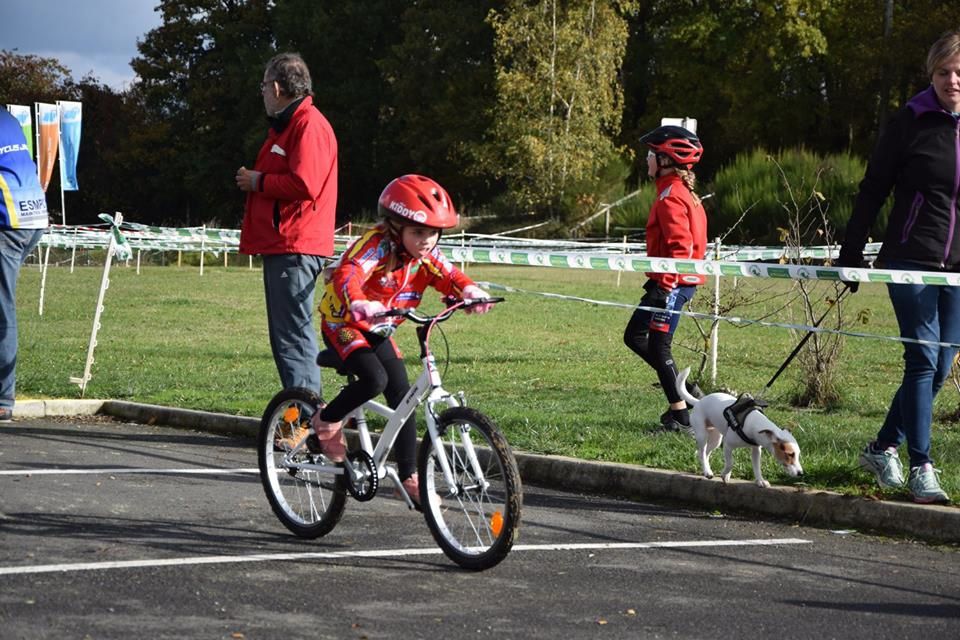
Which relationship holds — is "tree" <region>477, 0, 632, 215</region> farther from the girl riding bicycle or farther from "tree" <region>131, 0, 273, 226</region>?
the girl riding bicycle

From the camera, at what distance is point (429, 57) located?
63281mm

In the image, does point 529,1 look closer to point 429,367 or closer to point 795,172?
point 795,172

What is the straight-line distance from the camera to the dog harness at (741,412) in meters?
7.54

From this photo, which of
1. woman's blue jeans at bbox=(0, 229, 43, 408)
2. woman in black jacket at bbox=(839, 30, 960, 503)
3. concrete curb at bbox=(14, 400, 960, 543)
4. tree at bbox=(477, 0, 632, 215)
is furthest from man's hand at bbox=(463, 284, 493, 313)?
tree at bbox=(477, 0, 632, 215)

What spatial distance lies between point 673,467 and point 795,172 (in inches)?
1279

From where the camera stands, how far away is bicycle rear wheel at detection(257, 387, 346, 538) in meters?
6.59

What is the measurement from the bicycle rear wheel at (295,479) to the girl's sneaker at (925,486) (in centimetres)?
272

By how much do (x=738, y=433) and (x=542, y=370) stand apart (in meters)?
7.28

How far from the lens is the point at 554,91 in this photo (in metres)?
53.1

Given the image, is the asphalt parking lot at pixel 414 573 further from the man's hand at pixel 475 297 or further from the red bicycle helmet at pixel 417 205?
the red bicycle helmet at pixel 417 205

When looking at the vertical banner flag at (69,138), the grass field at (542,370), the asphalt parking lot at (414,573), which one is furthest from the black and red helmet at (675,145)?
the vertical banner flag at (69,138)

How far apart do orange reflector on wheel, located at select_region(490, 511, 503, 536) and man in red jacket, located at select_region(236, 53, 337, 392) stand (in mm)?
3225

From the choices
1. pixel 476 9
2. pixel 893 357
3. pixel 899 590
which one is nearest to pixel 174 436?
pixel 899 590

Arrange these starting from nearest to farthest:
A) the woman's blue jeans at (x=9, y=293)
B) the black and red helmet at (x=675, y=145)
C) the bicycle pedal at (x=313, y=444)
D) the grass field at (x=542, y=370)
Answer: the bicycle pedal at (x=313, y=444) → the grass field at (x=542, y=370) → the black and red helmet at (x=675, y=145) → the woman's blue jeans at (x=9, y=293)
